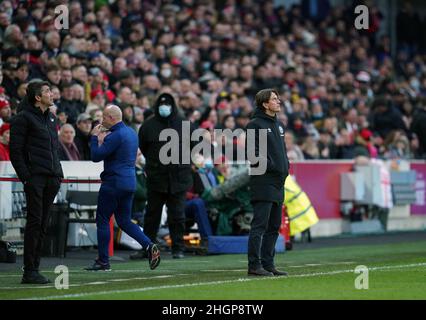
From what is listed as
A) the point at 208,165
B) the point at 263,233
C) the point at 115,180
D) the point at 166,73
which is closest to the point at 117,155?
the point at 115,180

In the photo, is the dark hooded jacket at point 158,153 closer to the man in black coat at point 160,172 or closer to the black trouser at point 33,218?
the man in black coat at point 160,172

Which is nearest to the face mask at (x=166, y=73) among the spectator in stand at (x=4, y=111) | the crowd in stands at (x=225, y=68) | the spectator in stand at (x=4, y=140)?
the crowd in stands at (x=225, y=68)

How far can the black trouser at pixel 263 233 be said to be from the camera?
1362 cm

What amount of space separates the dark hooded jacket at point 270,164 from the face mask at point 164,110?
383cm

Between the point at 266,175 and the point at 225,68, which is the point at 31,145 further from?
the point at 225,68

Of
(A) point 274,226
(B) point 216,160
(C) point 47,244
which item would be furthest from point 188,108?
(A) point 274,226

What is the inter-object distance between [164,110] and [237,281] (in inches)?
197

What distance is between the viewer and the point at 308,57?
3066 cm

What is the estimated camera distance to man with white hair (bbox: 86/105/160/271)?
568 inches

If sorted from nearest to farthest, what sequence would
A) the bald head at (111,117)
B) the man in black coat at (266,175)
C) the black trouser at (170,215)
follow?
the man in black coat at (266,175)
the bald head at (111,117)
the black trouser at (170,215)

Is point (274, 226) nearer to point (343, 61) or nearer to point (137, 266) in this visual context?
point (137, 266)

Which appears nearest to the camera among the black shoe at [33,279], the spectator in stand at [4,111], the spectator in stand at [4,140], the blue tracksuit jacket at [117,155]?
the black shoe at [33,279]

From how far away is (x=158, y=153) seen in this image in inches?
687

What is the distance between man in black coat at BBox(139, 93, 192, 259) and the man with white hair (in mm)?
2735
